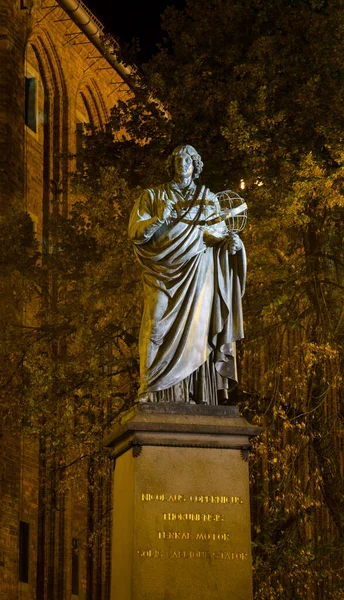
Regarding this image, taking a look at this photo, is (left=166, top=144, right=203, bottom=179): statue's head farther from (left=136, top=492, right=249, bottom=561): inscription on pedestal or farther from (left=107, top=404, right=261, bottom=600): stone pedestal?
(left=136, top=492, right=249, bottom=561): inscription on pedestal

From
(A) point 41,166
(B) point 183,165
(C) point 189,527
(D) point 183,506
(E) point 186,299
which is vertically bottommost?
(C) point 189,527

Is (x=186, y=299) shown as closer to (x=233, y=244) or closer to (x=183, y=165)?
(x=233, y=244)

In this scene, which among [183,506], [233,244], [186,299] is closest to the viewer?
[183,506]

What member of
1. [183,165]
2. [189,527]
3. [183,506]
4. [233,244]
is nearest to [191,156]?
[183,165]

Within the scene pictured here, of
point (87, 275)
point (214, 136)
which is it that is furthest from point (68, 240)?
point (214, 136)

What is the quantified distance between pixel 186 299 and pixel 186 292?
0.22 ft

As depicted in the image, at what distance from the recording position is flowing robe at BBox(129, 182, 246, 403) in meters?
12.9

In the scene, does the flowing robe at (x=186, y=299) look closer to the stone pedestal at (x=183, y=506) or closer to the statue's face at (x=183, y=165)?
the statue's face at (x=183, y=165)

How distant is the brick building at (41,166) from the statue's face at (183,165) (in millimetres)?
13723

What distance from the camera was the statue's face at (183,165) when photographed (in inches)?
532

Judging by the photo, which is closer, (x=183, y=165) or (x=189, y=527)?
(x=189, y=527)

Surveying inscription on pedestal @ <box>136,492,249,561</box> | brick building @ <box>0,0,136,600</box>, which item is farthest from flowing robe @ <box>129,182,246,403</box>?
brick building @ <box>0,0,136,600</box>

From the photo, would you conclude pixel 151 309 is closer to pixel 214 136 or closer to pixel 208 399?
pixel 208 399

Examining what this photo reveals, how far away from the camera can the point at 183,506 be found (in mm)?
12234
